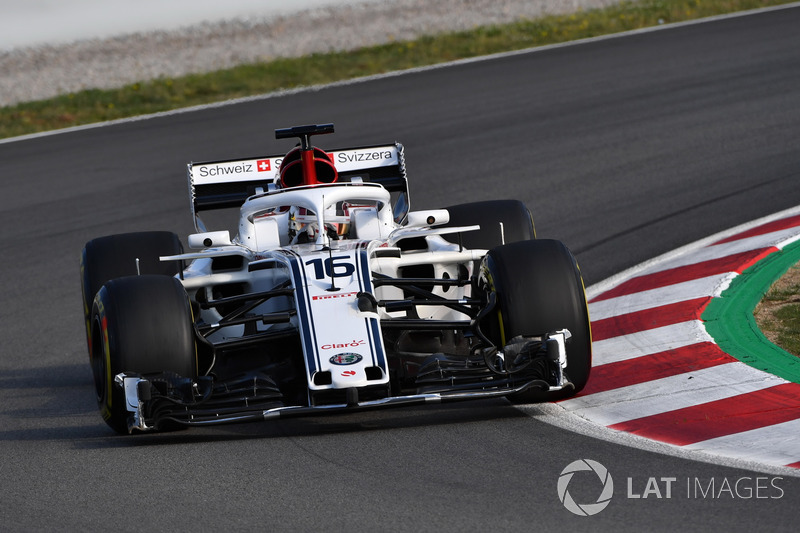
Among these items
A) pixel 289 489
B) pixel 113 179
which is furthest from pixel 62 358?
pixel 113 179

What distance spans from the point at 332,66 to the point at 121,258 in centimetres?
1203

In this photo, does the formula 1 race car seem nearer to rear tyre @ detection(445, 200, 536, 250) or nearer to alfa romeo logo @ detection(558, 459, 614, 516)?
rear tyre @ detection(445, 200, 536, 250)

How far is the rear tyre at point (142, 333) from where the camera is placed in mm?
6512

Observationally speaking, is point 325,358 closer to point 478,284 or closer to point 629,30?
point 478,284

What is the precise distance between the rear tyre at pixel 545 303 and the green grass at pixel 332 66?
1262cm

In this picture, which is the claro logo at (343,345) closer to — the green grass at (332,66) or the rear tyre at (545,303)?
the rear tyre at (545,303)

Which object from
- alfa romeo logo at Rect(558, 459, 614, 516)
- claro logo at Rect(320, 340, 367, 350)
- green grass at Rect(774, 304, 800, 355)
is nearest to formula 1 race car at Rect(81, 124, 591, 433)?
claro logo at Rect(320, 340, 367, 350)

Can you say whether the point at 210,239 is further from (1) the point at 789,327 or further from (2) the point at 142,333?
(1) the point at 789,327

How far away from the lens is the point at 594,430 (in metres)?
6.30

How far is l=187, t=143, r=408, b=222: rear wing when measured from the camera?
9102mm

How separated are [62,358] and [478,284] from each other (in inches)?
140

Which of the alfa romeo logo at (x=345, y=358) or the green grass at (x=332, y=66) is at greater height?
the green grass at (x=332, y=66)

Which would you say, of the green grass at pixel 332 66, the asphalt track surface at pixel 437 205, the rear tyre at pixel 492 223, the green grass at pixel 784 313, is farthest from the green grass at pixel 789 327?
the green grass at pixel 332 66

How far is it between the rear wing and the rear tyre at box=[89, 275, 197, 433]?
95.0 inches
